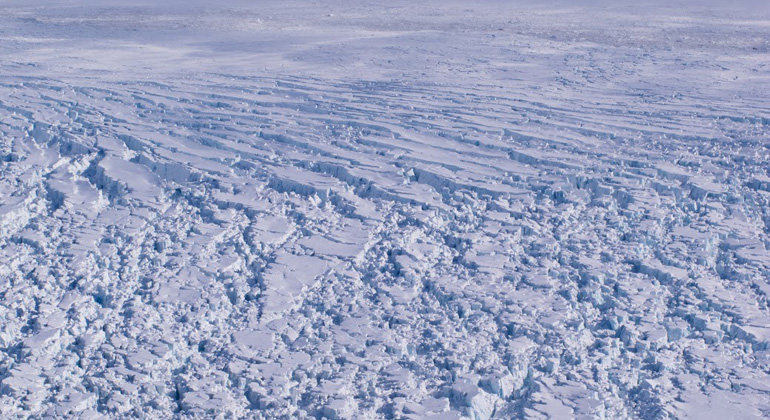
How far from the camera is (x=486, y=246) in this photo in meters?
3.87

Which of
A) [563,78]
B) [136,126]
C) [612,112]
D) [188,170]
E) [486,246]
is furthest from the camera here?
[563,78]

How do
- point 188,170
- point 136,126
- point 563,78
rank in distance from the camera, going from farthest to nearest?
point 563,78 → point 136,126 → point 188,170

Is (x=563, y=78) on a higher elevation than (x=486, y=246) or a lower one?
higher

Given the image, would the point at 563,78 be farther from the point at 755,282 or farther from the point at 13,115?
the point at 13,115

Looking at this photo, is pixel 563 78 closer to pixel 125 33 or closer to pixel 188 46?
pixel 188 46

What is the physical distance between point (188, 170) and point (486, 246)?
194cm

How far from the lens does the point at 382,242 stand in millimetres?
3889

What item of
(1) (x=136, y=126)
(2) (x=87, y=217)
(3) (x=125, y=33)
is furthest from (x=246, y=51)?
(2) (x=87, y=217)

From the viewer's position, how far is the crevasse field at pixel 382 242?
9.19ft

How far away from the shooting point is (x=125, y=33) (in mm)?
9914

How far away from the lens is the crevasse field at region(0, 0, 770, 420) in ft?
9.19

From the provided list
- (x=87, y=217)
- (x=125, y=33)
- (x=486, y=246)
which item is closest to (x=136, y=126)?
(x=87, y=217)

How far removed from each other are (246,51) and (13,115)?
11.6 ft

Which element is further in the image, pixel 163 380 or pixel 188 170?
pixel 188 170
